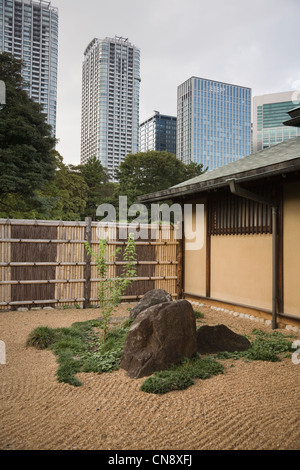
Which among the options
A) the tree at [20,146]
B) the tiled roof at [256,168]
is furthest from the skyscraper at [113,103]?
the tiled roof at [256,168]

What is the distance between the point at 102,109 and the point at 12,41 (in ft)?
103

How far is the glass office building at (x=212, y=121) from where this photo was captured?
12000 cm

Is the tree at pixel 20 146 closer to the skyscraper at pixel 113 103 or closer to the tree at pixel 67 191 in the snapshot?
the tree at pixel 67 191

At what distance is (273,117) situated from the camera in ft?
341

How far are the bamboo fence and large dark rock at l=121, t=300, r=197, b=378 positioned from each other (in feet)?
14.6

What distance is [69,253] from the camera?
835 cm

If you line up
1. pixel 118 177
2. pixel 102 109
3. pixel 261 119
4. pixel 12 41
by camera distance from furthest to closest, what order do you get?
pixel 261 119, pixel 102 109, pixel 12 41, pixel 118 177

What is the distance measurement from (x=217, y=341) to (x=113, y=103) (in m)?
81.4

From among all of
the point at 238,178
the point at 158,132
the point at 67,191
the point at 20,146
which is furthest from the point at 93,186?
the point at 158,132

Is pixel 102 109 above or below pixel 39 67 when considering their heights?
above

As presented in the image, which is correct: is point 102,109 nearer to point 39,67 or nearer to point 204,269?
point 39,67

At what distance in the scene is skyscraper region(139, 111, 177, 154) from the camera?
107 meters

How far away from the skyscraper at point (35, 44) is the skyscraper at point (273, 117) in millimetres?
73803

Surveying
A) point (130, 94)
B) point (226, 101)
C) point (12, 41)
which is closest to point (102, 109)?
point (130, 94)
